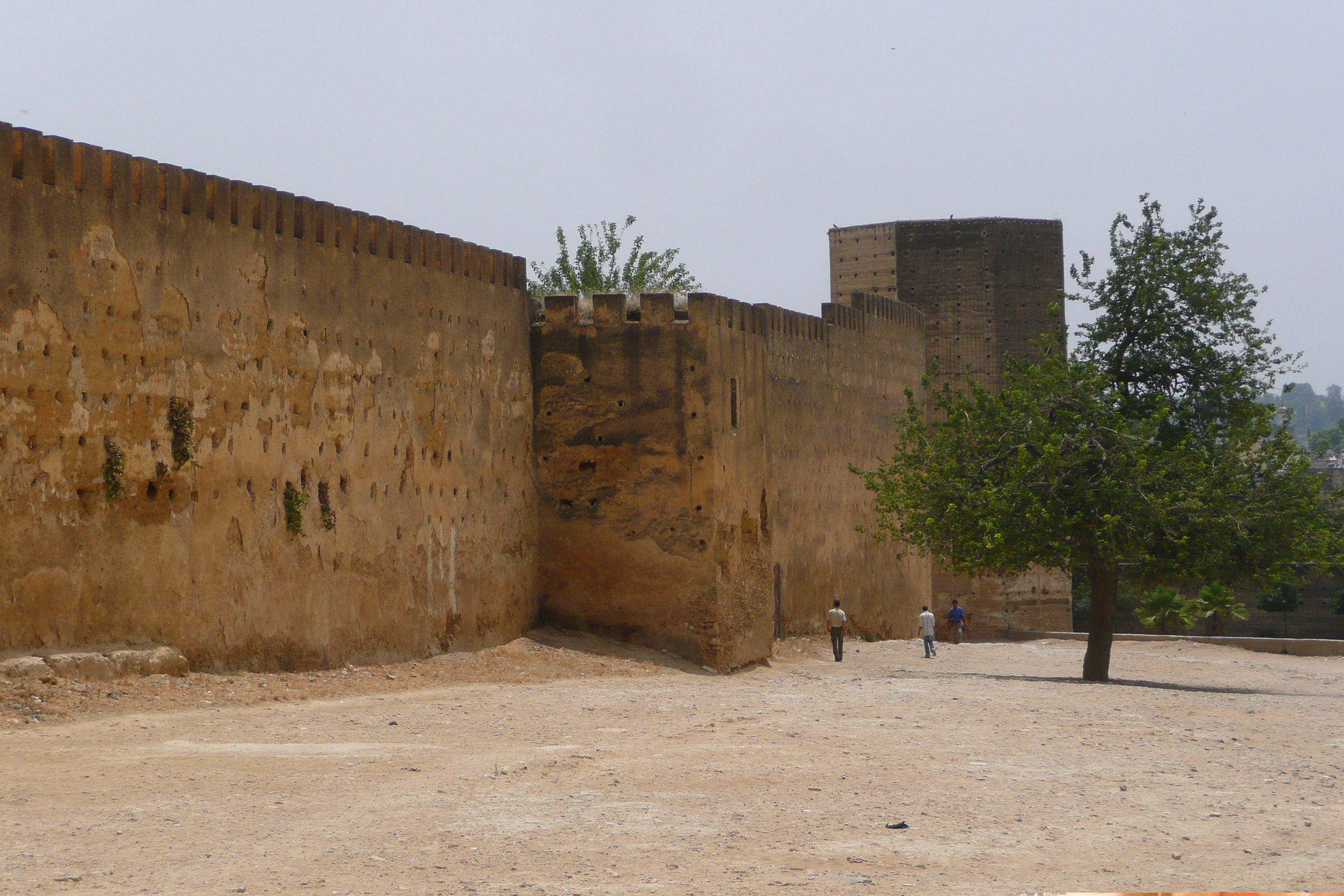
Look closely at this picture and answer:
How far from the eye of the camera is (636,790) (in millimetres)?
7734

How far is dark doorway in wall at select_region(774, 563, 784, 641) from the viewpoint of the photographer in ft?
70.2

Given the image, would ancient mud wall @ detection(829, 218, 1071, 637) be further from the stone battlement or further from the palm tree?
the stone battlement

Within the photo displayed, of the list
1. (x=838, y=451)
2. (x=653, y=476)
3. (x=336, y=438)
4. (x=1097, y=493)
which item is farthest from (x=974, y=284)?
(x=336, y=438)

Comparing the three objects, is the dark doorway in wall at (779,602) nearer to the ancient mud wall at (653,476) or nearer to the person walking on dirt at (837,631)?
the person walking on dirt at (837,631)

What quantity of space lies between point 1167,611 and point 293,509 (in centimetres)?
2893

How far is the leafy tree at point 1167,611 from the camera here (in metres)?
36.4

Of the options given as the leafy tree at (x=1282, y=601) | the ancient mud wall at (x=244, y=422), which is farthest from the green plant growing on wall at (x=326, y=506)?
the leafy tree at (x=1282, y=601)

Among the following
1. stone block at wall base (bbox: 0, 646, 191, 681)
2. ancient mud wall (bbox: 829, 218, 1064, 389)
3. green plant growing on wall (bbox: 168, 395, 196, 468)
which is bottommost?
stone block at wall base (bbox: 0, 646, 191, 681)

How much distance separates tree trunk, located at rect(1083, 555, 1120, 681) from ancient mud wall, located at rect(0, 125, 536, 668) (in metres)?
6.92

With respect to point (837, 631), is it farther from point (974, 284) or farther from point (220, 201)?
point (974, 284)

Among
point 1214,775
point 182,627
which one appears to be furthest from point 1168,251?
point 182,627

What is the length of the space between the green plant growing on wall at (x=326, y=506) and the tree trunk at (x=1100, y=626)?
30.6ft

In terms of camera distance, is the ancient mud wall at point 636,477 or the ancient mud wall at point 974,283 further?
the ancient mud wall at point 974,283

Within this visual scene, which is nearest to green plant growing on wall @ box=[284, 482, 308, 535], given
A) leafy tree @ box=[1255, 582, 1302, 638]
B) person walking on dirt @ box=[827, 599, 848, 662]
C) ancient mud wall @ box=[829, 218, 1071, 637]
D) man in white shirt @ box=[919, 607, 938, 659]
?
person walking on dirt @ box=[827, 599, 848, 662]
